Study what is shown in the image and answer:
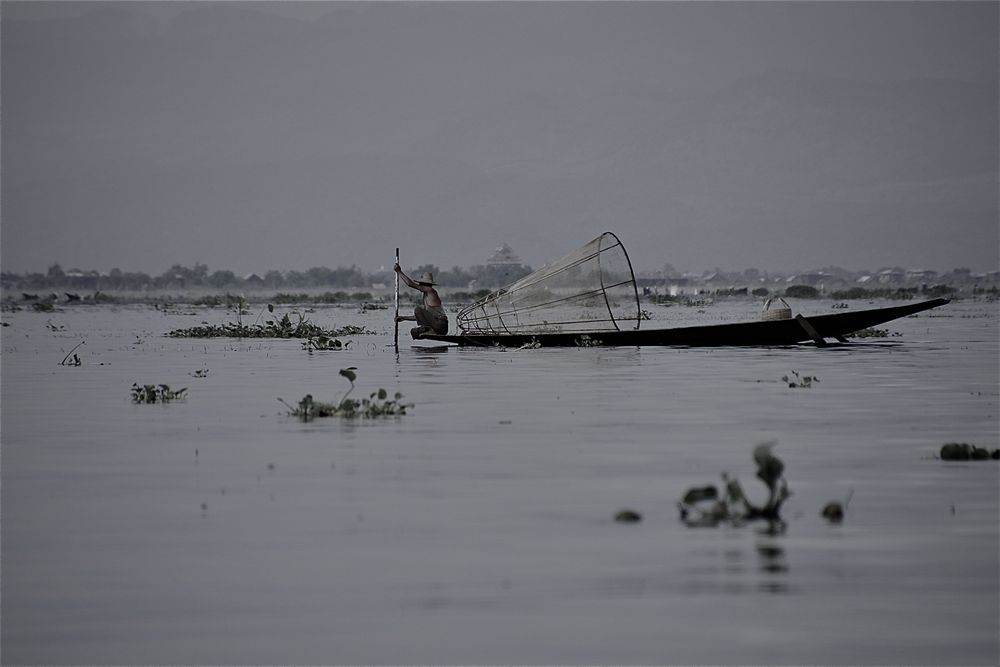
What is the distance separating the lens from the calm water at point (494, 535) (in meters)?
7.92

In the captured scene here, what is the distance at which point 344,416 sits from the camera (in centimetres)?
1850

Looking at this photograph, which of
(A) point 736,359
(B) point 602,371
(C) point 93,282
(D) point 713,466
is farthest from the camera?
(C) point 93,282

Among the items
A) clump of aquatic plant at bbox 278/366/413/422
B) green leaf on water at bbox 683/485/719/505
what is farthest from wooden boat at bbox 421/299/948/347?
green leaf on water at bbox 683/485/719/505

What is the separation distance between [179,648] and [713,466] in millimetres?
6908

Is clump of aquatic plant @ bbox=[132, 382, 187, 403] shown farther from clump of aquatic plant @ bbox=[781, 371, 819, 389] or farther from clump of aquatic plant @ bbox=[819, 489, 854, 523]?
clump of aquatic plant @ bbox=[819, 489, 854, 523]

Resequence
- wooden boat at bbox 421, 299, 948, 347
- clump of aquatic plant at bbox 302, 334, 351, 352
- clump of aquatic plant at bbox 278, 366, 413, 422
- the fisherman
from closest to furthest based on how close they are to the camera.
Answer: clump of aquatic plant at bbox 278, 366, 413, 422, wooden boat at bbox 421, 299, 948, 347, the fisherman, clump of aquatic plant at bbox 302, 334, 351, 352

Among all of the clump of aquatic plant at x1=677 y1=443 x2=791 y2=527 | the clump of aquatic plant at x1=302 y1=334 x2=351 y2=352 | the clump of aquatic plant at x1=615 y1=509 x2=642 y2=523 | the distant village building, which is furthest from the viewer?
the distant village building

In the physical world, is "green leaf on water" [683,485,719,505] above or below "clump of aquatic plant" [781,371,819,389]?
below

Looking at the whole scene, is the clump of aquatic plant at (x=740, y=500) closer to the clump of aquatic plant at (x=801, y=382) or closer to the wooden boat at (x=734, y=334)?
the clump of aquatic plant at (x=801, y=382)

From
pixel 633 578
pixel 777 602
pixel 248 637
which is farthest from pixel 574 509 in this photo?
pixel 248 637

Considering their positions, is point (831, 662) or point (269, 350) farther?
point (269, 350)

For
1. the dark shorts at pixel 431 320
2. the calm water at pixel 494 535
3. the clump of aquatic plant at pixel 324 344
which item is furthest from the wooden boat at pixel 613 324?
the calm water at pixel 494 535

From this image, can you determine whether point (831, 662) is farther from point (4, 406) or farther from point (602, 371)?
point (602, 371)

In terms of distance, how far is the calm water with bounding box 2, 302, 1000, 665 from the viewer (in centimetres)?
792
